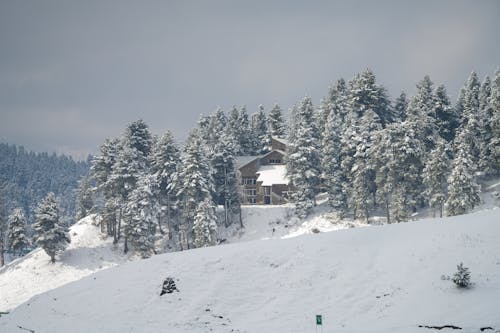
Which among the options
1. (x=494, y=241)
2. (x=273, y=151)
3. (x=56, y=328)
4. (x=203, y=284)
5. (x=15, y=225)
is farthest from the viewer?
(x=273, y=151)

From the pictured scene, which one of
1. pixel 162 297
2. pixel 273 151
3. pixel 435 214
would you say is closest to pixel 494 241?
pixel 162 297

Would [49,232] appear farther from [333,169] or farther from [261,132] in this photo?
[261,132]

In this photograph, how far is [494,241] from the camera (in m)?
22.6

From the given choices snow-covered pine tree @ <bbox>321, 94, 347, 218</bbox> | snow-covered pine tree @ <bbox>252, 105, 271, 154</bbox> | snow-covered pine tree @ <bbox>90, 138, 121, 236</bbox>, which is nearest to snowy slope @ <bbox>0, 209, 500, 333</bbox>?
snow-covered pine tree @ <bbox>90, 138, 121, 236</bbox>

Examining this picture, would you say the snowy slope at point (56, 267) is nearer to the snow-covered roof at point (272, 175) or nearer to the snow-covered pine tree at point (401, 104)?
the snow-covered roof at point (272, 175)

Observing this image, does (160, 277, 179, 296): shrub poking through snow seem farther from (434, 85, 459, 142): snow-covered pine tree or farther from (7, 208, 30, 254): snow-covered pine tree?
(434, 85, 459, 142): snow-covered pine tree

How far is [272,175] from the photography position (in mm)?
79375

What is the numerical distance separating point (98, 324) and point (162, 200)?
43.6 meters

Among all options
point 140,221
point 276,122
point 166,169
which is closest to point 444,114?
point 276,122

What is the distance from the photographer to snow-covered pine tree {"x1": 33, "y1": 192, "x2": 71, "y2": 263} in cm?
5619

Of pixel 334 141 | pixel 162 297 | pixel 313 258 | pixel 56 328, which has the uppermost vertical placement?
pixel 334 141

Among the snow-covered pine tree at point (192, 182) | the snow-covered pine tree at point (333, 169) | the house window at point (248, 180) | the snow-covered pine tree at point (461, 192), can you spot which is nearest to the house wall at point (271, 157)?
the house window at point (248, 180)

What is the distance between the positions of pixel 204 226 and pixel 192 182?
7.70 metres

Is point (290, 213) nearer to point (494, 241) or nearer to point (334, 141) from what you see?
point (334, 141)
